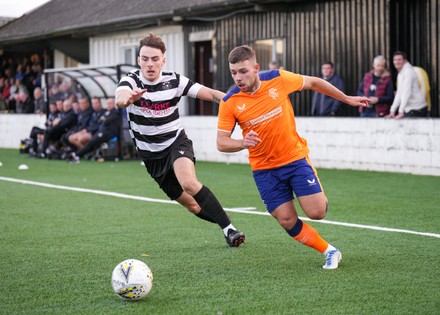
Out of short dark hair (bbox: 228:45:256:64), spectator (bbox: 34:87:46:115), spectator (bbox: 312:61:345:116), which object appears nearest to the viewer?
short dark hair (bbox: 228:45:256:64)

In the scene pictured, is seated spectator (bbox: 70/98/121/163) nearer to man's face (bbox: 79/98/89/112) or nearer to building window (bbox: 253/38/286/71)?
man's face (bbox: 79/98/89/112)

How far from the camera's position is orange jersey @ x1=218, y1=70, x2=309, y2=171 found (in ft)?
25.5

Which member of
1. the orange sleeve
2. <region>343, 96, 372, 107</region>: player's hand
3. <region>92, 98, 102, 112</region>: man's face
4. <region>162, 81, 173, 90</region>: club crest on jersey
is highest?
<region>162, 81, 173, 90</region>: club crest on jersey

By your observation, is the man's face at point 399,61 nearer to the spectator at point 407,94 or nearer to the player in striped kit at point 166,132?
the spectator at point 407,94

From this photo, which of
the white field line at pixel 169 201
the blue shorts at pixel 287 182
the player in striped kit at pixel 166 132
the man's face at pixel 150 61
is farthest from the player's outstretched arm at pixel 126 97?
the white field line at pixel 169 201

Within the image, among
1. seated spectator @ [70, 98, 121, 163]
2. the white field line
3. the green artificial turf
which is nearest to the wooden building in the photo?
seated spectator @ [70, 98, 121, 163]

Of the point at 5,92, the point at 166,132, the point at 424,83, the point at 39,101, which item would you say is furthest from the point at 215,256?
the point at 5,92

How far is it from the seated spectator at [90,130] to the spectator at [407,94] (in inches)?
359

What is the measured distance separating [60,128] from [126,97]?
1679 cm

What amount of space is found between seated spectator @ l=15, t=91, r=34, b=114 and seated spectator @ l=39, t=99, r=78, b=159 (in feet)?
24.3

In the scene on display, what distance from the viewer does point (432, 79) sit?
1891 centimetres

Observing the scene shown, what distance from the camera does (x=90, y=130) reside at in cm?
2378

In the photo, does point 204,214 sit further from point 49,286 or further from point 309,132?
point 309,132

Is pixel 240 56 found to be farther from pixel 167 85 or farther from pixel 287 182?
pixel 167 85
